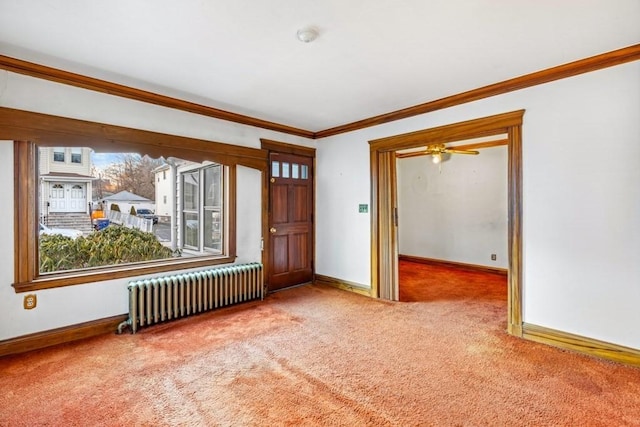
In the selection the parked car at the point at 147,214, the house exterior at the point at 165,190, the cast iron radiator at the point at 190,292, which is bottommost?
the cast iron radiator at the point at 190,292

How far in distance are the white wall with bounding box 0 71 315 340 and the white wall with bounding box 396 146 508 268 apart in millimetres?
4602

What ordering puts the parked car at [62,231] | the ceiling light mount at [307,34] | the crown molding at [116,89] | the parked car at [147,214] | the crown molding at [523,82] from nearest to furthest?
the ceiling light mount at [307,34] → the crown molding at [523,82] → the crown molding at [116,89] → the parked car at [62,231] → the parked car at [147,214]

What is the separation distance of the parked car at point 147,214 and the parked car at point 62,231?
63 centimetres

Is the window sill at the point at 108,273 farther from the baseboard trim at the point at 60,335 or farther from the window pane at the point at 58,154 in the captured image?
the window pane at the point at 58,154

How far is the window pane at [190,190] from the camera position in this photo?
176 inches

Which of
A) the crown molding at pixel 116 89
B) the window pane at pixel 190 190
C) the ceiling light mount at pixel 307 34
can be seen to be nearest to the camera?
the ceiling light mount at pixel 307 34

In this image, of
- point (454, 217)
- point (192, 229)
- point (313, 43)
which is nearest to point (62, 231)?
point (192, 229)

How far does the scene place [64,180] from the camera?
10.4 feet

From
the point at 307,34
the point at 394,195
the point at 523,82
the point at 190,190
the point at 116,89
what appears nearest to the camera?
the point at 307,34

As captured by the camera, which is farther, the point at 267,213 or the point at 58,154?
the point at 267,213

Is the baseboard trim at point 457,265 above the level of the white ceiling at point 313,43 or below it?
below

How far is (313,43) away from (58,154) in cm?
274

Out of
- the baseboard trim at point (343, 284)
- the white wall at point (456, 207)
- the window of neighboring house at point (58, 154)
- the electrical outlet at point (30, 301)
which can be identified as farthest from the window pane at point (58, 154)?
the white wall at point (456, 207)

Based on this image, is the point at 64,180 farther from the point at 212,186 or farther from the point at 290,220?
the point at 290,220
